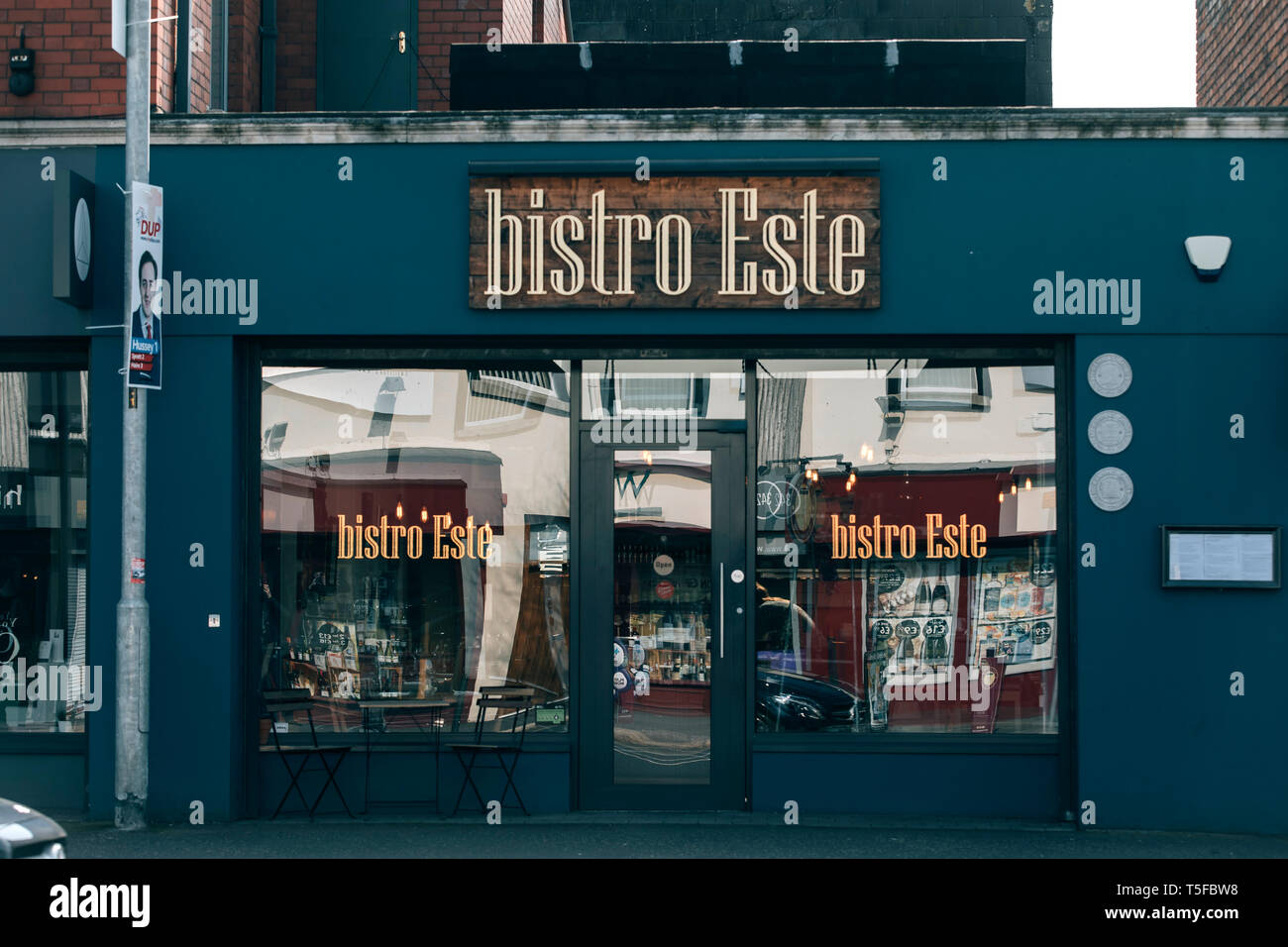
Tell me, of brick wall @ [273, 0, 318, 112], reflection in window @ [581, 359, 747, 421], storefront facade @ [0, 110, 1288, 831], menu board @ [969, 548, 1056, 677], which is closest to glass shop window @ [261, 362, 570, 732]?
storefront facade @ [0, 110, 1288, 831]

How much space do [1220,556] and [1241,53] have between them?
4.65 meters

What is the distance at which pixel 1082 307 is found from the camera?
8227mm

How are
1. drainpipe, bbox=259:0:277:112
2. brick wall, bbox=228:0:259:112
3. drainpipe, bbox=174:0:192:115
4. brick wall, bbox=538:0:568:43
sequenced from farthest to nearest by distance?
brick wall, bbox=538:0:568:43 < drainpipe, bbox=259:0:277:112 < brick wall, bbox=228:0:259:112 < drainpipe, bbox=174:0:192:115

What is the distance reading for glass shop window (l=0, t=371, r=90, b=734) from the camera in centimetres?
861

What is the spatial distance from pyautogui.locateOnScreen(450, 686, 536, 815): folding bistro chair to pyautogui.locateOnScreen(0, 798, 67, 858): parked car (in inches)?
131

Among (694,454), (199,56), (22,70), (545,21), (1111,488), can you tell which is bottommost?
(1111,488)

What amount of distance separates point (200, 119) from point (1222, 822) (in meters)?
8.29

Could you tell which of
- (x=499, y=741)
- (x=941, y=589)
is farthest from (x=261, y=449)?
(x=941, y=589)

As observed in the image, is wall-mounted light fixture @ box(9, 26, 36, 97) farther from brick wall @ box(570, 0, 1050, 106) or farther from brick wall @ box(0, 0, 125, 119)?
brick wall @ box(570, 0, 1050, 106)

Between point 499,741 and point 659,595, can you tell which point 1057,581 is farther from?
Answer: point 499,741

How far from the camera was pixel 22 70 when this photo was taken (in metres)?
8.53

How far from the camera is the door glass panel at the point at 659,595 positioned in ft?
27.8

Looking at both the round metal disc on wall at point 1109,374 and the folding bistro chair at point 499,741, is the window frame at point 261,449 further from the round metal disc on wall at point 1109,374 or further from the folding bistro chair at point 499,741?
the round metal disc on wall at point 1109,374

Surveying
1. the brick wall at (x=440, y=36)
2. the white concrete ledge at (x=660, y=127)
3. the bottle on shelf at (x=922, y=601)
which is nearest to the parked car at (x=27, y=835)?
the white concrete ledge at (x=660, y=127)
